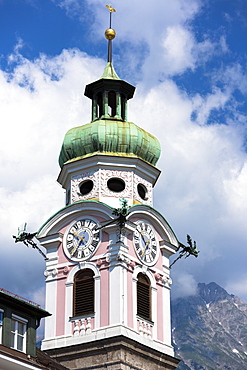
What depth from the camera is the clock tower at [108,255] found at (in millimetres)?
41781

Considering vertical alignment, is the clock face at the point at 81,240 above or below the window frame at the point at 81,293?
above

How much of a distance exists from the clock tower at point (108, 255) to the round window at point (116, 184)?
0.16ft

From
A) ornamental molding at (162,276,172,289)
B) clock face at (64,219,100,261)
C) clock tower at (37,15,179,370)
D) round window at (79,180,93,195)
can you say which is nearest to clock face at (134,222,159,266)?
clock tower at (37,15,179,370)

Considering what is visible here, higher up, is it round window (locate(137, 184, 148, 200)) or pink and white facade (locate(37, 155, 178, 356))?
round window (locate(137, 184, 148, 200))

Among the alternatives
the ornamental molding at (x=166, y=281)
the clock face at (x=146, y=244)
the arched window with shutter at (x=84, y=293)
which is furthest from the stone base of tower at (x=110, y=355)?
the clock face at (x=146, y=244)

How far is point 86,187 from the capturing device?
1839 inches

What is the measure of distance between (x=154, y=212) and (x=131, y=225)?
1939 mm

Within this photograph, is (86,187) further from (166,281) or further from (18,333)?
(18,333)

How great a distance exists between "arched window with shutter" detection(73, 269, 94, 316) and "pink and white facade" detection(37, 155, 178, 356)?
0.65 ft

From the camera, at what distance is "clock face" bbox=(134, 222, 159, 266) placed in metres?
44.5

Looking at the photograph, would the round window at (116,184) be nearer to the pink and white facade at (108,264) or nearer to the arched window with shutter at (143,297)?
the pink and white facade at (108,264)

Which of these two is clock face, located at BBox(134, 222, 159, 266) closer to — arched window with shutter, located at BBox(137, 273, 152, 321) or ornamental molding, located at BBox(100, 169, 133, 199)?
arched window with shutter, located at BBox(137, 273, 152, 321)

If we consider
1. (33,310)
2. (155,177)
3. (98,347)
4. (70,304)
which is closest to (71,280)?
(70,304)

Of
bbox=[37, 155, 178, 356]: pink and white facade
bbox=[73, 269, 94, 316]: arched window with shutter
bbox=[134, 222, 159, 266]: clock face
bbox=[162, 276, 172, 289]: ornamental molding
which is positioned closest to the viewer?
bbox=[37, 155, 178, 356]: pink and white facade
